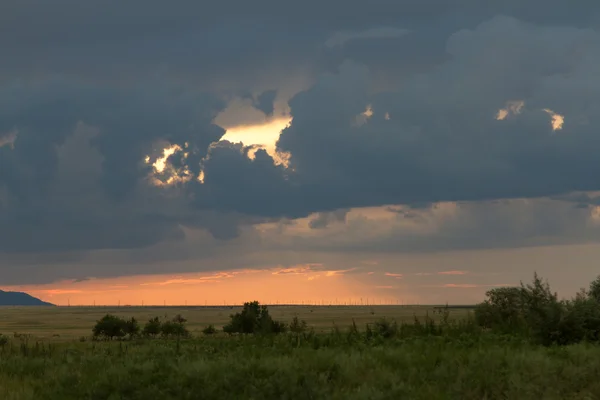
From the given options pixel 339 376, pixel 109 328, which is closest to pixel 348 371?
pixel 339 376

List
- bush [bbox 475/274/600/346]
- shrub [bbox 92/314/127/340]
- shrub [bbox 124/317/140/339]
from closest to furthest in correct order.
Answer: bush [bbox 475/274/600/346] → shrub [bbox 124/317/140/339] → shrub [bbox 92/314/127/340]

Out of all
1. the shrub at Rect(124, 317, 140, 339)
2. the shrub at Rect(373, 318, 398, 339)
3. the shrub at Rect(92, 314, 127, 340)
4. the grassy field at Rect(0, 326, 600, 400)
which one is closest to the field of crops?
the grassy field at Rect(0, 326, 600, 400)

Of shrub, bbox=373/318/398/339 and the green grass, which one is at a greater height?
shrub, bbox=373/318/398/339

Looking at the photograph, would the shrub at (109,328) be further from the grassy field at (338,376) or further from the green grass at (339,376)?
the green grass at (339,376)

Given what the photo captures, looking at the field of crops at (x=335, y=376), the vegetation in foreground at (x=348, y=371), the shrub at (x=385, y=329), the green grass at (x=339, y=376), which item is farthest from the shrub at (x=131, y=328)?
the green grass at (x=339, y=376)

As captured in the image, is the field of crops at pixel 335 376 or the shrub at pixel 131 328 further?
the shrub at pixel 131 328

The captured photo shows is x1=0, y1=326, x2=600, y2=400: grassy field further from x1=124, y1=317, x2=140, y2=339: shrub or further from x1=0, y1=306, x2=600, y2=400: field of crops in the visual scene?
x1=124, y1=317, x2=140, y2=339: shrub

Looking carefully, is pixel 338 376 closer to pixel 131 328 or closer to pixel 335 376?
pixel 335 376

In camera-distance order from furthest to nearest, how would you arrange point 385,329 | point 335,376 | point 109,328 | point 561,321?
point 109,328, point 385,329, point 561,321, point 335,376

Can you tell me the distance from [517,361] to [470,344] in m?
4.92

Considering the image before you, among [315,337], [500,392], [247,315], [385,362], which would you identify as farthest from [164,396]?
[247,315]

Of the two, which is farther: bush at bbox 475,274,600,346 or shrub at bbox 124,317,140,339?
shrub at bbox 124,317,140,339

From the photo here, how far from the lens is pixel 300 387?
63.8ft

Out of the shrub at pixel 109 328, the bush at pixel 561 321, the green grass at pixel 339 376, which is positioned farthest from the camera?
the shrub at pixel 109 328
